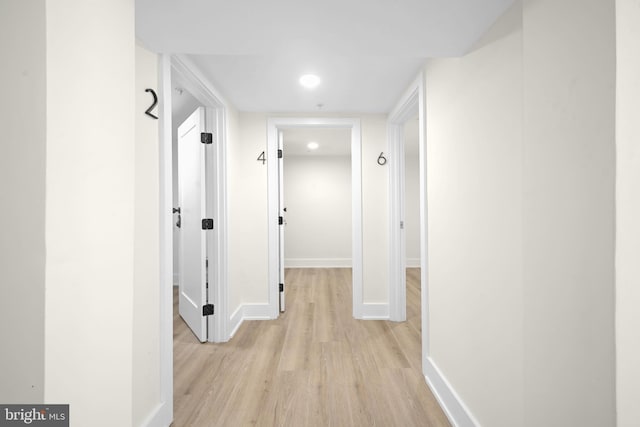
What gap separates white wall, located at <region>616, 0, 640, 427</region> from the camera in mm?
515

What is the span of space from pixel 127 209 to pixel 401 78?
6.94 feet

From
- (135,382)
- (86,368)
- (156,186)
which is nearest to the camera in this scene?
(86,368)

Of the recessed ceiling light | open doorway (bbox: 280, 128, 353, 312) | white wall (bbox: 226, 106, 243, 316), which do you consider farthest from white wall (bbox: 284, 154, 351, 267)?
the recessed ceiling light

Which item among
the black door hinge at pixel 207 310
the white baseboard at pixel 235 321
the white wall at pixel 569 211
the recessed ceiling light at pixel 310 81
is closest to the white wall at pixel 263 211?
the white baseboard at pixel 235 321

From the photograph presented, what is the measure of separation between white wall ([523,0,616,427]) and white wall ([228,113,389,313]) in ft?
6.87

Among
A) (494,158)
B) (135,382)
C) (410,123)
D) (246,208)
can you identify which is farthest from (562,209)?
(410,123)

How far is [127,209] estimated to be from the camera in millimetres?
834

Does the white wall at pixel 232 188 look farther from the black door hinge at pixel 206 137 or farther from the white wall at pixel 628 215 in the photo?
the white wall at pixel 628 215

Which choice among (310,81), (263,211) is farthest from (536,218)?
(263,211)

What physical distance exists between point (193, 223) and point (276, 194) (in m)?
0.87

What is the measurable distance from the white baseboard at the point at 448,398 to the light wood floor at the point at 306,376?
5 cm

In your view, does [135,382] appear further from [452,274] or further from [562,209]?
[562,209]

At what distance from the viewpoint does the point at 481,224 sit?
1294 mm

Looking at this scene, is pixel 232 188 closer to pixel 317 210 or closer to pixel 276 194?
pixel 276 194
